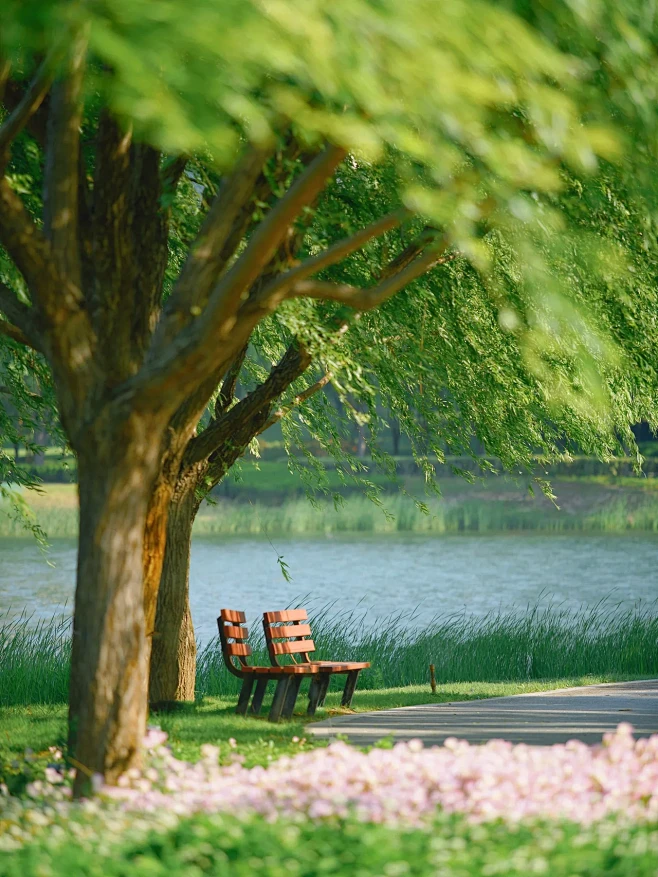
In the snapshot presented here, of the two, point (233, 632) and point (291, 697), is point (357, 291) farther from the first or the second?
point (233, 632)

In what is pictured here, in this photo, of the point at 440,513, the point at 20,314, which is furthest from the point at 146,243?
the point at 440,513

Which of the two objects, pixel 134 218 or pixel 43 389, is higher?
pixel 134 218

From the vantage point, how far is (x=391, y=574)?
27656mm

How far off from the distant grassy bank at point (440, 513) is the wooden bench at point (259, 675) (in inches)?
891

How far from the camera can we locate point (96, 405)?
5785mm

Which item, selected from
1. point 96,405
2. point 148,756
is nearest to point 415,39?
point 96,405

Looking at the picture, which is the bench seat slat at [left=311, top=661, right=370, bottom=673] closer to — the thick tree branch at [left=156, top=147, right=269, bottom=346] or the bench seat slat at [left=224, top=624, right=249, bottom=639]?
the bench seat slat at [left=224, top=624, right=249, bottom=639]

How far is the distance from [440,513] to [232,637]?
33.0 m

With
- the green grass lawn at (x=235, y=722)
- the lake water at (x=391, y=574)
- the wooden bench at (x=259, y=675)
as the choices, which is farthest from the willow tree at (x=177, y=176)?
the lake water at (x=391, y=574)

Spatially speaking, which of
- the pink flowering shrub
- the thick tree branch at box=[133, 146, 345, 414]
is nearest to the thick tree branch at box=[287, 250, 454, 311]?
the thick tree branch at box=[133, 146, 345, 414]

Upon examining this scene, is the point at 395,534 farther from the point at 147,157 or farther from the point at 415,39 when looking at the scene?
the point at 415,39

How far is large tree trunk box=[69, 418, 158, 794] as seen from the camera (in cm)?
572

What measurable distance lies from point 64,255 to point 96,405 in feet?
2.91

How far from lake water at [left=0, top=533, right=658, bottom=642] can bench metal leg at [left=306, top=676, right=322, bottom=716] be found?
31.8 ft
